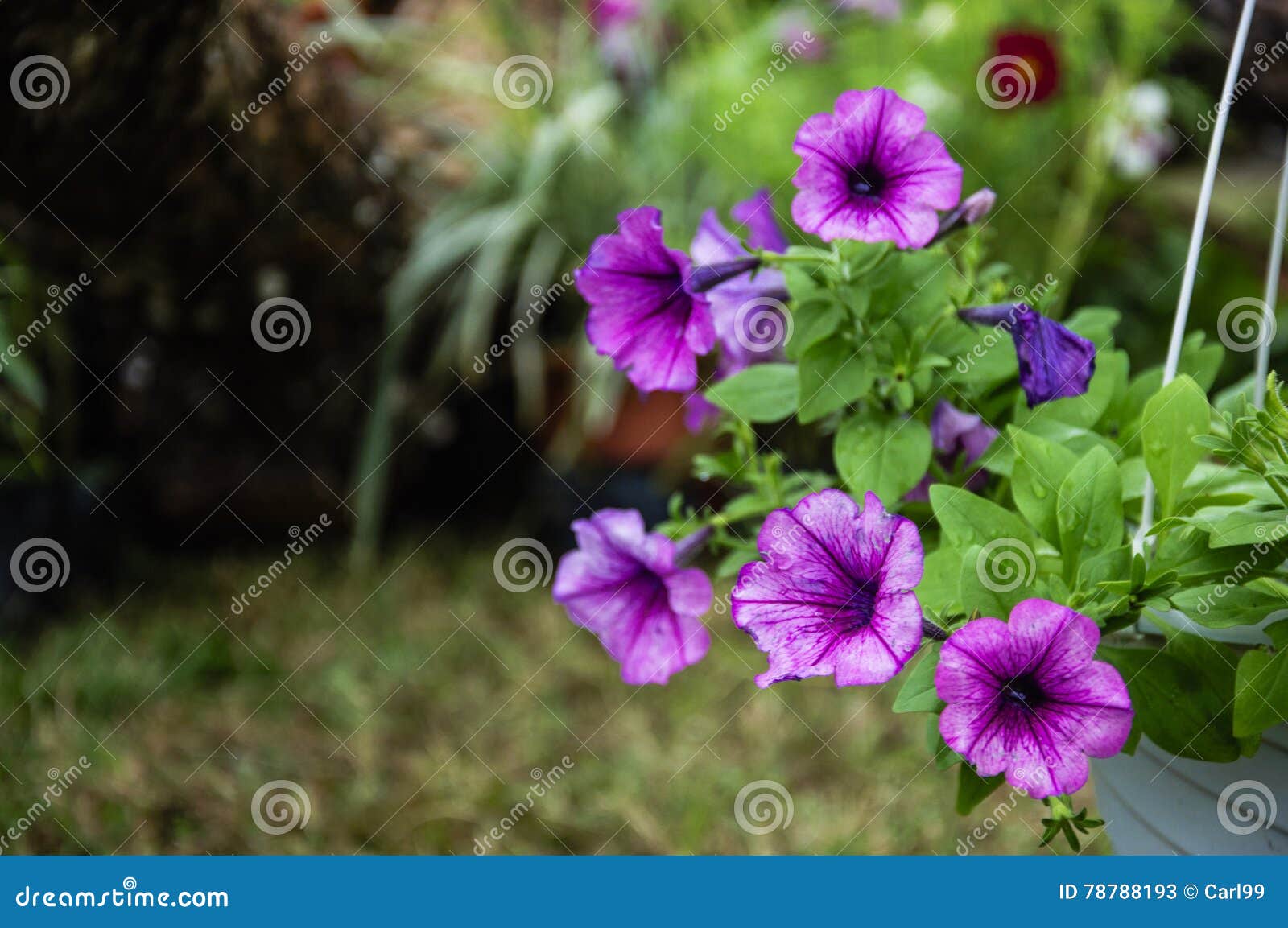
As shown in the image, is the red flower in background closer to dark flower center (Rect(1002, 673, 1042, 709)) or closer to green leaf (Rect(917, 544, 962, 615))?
green leaf (Rect(917, 544, 962, 615))

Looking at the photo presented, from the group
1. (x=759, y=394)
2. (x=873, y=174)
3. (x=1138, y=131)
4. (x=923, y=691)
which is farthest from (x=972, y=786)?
(x=1138, y=131)

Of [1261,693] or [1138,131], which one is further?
[1138,131]

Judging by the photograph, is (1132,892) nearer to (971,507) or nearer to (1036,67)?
(971,507)

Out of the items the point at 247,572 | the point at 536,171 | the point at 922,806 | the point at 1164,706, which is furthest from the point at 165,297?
the point at 1164,706

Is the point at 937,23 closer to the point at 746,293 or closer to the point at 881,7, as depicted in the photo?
the point at 881,7

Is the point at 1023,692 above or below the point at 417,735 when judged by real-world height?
above

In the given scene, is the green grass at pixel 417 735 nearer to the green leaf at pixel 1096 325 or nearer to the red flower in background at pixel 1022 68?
the green leaf at pixel 1096 325

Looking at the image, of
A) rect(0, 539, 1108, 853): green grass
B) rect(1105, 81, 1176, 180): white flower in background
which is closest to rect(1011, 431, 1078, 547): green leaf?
rect(0, 539, 1108, 853): green grass
